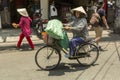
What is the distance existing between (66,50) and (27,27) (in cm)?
284

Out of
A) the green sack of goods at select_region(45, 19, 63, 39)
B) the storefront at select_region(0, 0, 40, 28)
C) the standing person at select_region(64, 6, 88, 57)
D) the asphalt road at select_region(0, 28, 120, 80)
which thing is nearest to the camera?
the asphalt road at select_region(0, 28, 120, 80)

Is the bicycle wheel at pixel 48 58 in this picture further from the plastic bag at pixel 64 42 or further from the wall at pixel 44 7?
the wall at pixel 44 7

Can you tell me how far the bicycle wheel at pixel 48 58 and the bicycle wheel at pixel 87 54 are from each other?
0.60 m

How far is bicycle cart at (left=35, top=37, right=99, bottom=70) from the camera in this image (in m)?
8.44

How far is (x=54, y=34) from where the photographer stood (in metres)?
8.08

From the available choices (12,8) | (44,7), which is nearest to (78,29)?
(44,7)

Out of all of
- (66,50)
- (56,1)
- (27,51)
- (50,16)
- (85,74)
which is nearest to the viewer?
(85,74)

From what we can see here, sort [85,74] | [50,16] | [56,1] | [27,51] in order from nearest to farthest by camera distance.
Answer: [85,74] < [27,51] < [50,16] < [56,1]

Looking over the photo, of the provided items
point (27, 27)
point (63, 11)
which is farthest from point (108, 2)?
point (27, 27)

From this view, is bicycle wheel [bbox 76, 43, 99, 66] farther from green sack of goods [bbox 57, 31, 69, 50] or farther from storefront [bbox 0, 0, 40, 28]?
storefront [bbox 0, 0, 40, 28]

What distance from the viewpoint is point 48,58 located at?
28.4 feet

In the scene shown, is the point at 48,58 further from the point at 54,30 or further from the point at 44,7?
the point at 44,7

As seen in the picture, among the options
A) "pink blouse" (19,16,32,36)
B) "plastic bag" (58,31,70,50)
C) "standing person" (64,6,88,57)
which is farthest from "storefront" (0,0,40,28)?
"plastic bag" (58,31,70,50)

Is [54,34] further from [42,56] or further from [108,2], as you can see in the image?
[108,2]
